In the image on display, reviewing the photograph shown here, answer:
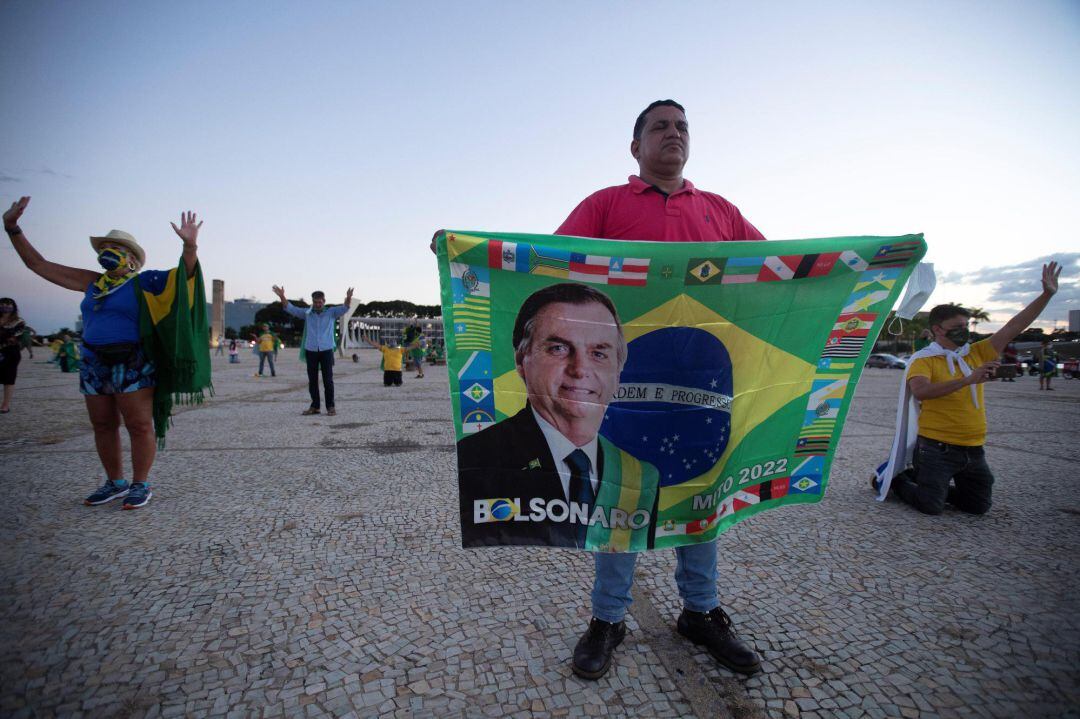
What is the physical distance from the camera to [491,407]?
74.6 inches

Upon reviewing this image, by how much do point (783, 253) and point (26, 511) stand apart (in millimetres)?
4832

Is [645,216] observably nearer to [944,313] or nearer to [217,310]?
[944,313]

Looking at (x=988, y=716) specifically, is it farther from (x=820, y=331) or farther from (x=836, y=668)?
(x=820, y=331)

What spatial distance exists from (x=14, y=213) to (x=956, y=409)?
7065mm

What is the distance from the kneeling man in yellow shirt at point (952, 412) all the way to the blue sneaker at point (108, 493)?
5.93m

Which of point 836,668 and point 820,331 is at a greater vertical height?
point 820,331

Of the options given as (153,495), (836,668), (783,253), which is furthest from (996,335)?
(153,495)

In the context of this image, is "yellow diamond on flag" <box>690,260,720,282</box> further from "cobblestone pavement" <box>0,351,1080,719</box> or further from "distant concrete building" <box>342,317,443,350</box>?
"distant concrete building" <box>342,317,443,350</box>

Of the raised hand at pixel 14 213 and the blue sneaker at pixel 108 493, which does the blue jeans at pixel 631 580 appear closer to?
the blue sneaker at pixel 108 493

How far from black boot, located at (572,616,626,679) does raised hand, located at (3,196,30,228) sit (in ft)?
15.0

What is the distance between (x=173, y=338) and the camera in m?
3.42

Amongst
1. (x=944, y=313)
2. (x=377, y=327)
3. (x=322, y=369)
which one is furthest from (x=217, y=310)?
(x=944, y=313)

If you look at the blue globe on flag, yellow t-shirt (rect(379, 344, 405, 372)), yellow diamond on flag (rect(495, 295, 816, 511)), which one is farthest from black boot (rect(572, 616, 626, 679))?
yellow t-shirt (rect(379, 344, 405, 372))

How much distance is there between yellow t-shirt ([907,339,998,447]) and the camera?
356cm
